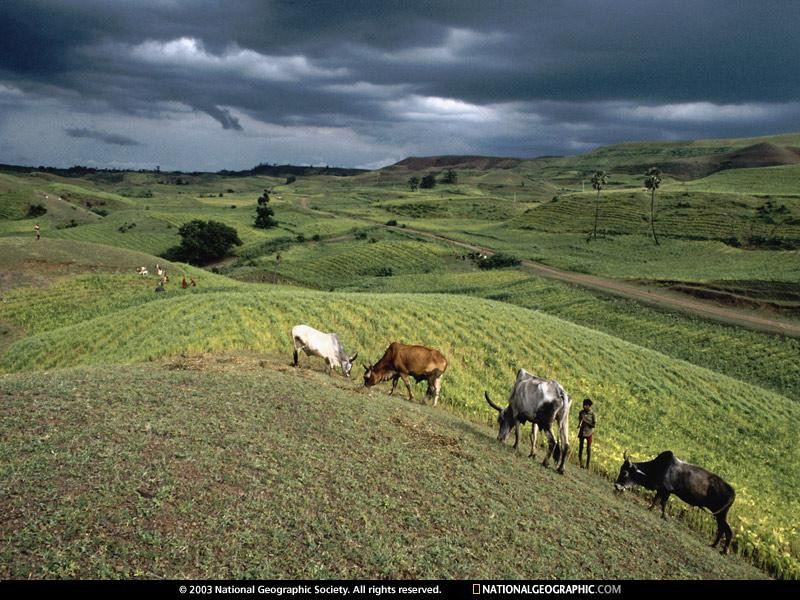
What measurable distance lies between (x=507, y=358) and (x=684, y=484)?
18.3m

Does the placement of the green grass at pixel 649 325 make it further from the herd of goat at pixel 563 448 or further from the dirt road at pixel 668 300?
the herd of goat at pixel 563 448

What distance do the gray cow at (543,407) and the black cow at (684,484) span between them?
2.04m

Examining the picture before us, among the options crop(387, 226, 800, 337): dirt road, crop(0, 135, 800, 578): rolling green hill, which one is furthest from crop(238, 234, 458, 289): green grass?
crop(0, 135, 800, 578): rolling green hill

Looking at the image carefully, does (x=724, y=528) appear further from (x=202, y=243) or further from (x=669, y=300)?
(x=202, y=243)

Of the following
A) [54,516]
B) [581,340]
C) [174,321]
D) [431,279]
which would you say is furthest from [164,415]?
[431,279]

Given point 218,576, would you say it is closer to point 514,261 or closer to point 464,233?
point 514,261

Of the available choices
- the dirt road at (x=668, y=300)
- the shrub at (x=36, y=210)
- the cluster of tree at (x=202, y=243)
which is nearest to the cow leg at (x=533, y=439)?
the dirt road at (x=668, y=300)

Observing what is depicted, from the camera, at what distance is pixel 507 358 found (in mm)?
32469

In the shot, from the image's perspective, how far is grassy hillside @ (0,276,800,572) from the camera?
2425cm

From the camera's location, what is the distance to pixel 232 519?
8992 millimetres

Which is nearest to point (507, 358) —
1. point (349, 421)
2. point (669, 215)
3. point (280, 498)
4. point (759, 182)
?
point (349, 421)

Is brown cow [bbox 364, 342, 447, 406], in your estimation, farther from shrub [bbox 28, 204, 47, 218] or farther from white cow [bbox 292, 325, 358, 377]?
shrub [bbox 28, 204, 47, 218]

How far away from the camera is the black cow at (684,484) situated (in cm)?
1373

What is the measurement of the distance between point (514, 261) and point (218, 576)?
90201 millimetres
